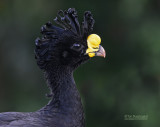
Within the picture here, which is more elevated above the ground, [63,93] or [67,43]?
[67,43]

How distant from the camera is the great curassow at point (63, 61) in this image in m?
4.09

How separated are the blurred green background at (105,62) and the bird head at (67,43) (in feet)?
A: 12.3

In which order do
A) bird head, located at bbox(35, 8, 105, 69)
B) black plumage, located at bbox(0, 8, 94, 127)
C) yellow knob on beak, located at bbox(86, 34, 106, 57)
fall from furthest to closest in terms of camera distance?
1. yellow knob on beak, located at bbox(86, 34, 106, 57)
2. bird head, located at bbox(35, 8, 105, 69)
3. black plumage, located at bbox(0, 8, 94, 127)

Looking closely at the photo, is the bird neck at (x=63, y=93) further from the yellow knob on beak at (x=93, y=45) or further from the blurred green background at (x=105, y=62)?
the blurred green background at (x=105, y=62)

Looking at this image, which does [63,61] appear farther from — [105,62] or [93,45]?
[105,62]

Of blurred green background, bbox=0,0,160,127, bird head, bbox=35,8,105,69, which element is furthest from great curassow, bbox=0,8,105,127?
blurred green background, bbox=0,0,160,127

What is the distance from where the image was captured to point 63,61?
429cm

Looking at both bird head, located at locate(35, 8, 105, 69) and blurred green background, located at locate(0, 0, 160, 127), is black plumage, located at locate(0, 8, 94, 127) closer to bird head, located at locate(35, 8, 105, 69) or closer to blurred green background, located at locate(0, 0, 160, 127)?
bird head, located at locate(35, 8, 105, 69)

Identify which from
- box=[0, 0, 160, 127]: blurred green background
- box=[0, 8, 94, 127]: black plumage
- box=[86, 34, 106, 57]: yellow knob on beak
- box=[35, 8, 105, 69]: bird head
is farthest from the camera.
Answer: box=[0, 0, 160, 127]: blurred green background

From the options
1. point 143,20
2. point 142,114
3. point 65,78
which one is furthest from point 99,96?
point 65,78

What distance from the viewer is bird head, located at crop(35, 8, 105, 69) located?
13.8ft

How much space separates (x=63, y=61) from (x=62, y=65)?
1.9 inches

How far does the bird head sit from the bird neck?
87 millimetres

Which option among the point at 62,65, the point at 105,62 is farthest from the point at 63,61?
the point at 105,62
